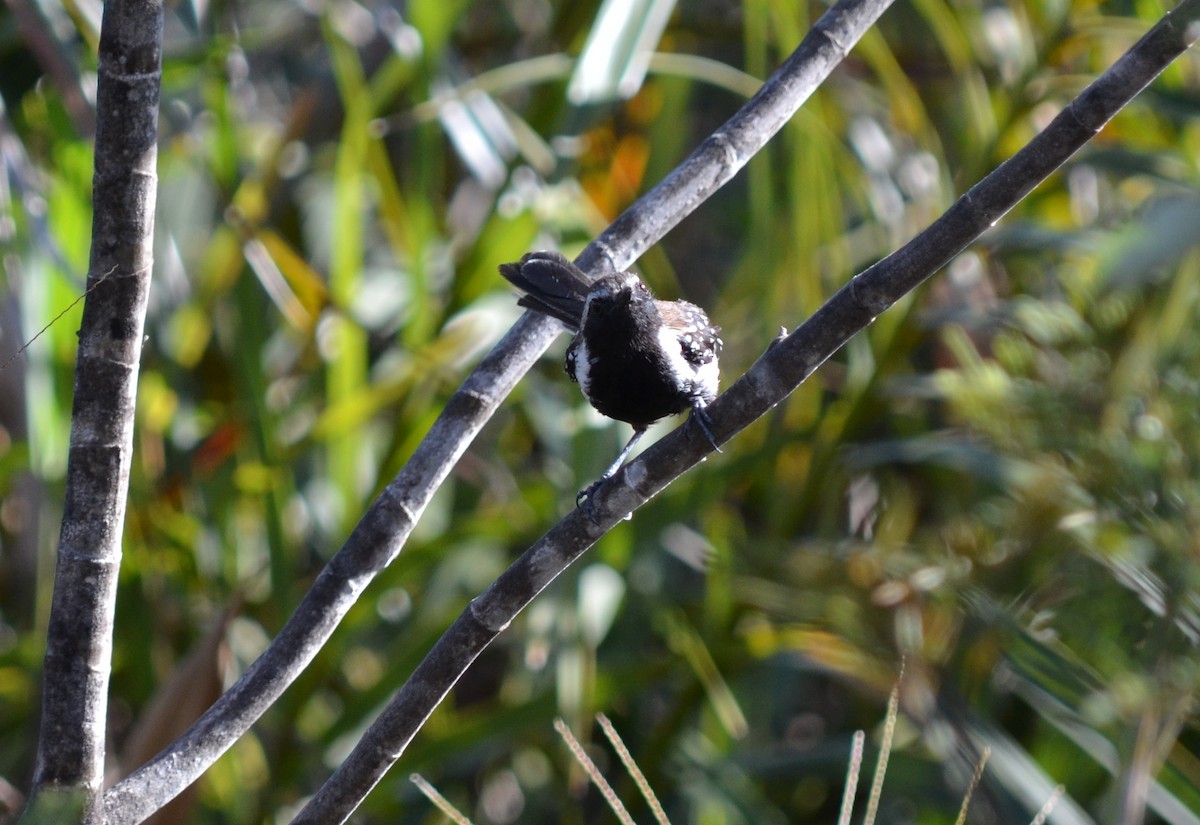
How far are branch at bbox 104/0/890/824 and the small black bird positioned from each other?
18 centimetres

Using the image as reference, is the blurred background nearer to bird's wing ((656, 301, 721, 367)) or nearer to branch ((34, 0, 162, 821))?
bird's wing ((656, 301, 721, 367))

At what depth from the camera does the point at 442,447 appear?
1.49 meters

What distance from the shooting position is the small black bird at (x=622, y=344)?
1.92 m

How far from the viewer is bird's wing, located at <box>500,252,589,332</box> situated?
6.26 feet

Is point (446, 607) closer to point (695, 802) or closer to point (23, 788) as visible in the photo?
point (695, 802)

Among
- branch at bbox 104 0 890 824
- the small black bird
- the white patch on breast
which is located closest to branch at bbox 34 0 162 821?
branch at bbox 104 0 890 824

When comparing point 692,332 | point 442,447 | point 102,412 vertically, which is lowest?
point 692,332

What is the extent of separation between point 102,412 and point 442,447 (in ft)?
1.48

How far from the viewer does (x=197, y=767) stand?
1.28m

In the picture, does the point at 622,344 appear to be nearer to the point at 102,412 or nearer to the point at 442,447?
the point at 442,447

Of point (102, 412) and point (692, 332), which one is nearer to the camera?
point (102, 412)

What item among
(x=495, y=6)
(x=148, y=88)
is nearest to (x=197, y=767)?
(x=148, y=88)

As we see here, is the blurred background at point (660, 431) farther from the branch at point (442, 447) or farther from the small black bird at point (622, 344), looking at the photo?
the branch at point (442, 447)

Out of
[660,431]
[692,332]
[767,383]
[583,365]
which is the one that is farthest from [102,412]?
[660,431]
